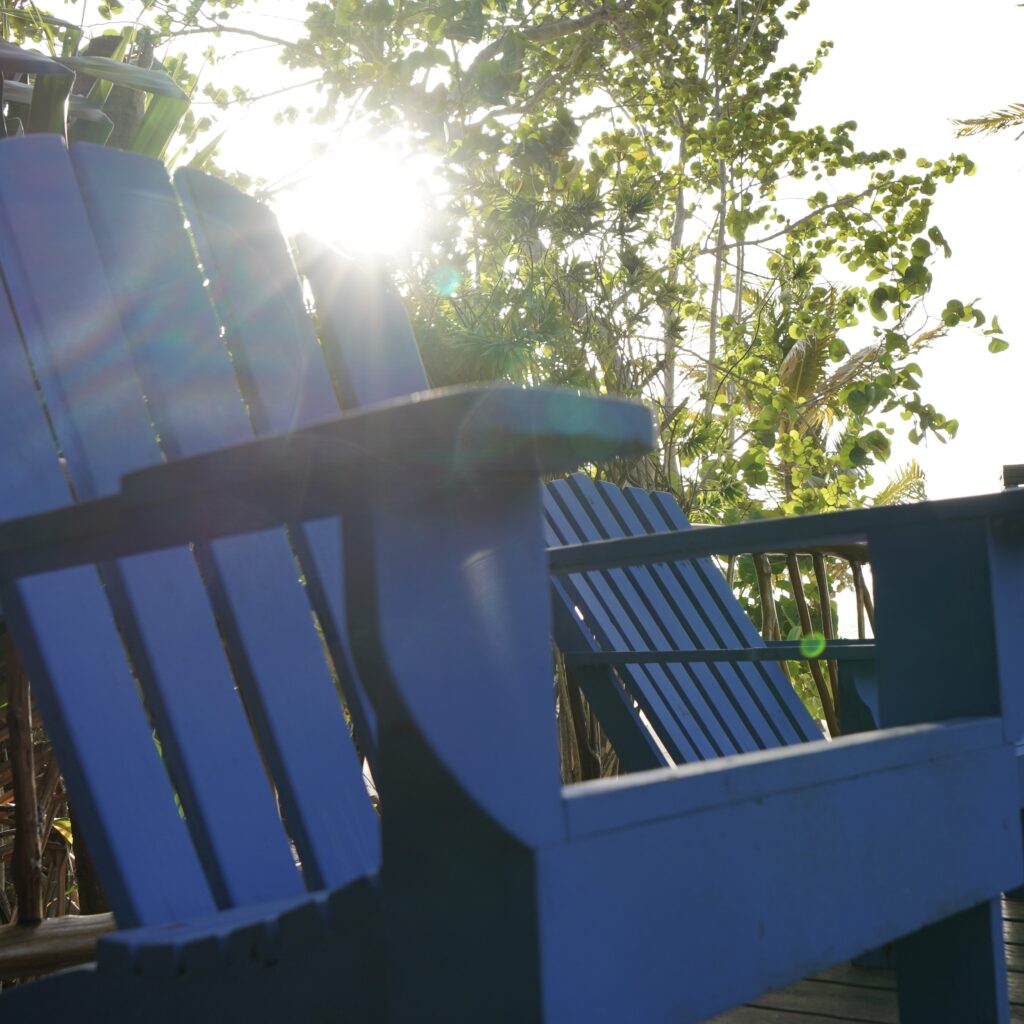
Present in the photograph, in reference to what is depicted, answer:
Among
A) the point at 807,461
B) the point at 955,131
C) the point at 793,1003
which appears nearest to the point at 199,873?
the point at 793,1003

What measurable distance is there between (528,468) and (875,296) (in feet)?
24.7

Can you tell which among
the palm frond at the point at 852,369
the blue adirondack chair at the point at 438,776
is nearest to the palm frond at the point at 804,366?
the palm frond at the point at 852,369

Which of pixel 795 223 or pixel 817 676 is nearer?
pixel 817 676

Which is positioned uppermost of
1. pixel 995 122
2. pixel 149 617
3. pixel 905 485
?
pixel 995 122

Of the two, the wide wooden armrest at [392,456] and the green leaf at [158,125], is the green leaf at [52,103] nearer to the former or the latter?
the green leaf at [158,125]

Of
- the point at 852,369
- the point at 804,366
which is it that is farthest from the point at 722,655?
the point at 852,369

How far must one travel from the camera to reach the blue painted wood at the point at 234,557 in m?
1.41

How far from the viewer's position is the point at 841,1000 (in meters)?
1.93

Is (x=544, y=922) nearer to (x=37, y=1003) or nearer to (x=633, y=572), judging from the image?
(x=37, y=1003)

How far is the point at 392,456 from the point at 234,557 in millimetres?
839

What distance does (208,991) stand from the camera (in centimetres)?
93

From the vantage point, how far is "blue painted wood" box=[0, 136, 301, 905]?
129 centimetres

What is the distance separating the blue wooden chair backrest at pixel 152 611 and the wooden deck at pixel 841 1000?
83 cm

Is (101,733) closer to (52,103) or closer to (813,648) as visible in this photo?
(813,648)
